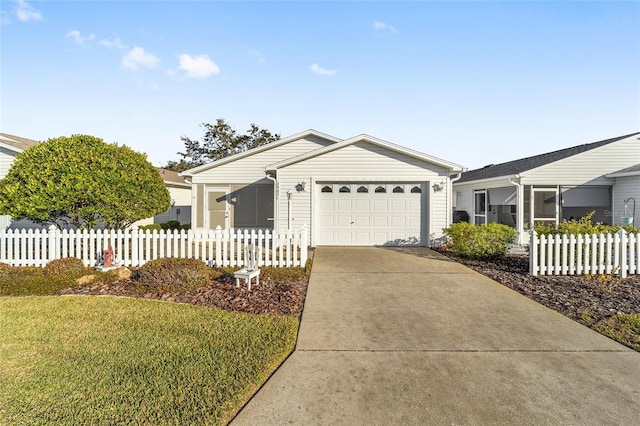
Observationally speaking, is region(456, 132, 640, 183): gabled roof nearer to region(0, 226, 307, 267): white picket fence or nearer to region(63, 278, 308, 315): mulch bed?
region(0, 226, 307, 267): white picket fence

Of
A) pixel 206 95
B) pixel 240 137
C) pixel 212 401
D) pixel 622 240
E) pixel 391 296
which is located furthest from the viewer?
pixel 240 137

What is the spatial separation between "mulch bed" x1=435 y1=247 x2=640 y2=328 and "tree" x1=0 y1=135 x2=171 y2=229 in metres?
9.95

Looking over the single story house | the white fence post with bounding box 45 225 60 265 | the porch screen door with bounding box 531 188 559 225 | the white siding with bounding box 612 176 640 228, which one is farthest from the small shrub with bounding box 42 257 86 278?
the white siding with bounding box 612 176 640 228

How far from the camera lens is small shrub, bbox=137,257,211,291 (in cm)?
627

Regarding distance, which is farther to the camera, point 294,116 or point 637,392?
point 294,116

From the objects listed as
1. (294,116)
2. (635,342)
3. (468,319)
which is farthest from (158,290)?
(294,116)

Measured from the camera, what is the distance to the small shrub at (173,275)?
20.6 feet

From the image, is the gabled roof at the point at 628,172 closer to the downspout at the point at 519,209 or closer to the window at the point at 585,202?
the window at the point at 585,202

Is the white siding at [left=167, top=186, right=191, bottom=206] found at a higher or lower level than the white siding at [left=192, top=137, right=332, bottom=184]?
lower

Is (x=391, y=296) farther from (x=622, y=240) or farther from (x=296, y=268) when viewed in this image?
(x=622, y=240)

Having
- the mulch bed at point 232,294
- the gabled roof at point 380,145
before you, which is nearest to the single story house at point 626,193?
the gabled roof at point 380,145

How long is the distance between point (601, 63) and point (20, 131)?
2848 cm

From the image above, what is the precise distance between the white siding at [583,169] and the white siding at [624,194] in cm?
36

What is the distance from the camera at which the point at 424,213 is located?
11789 millimetres
